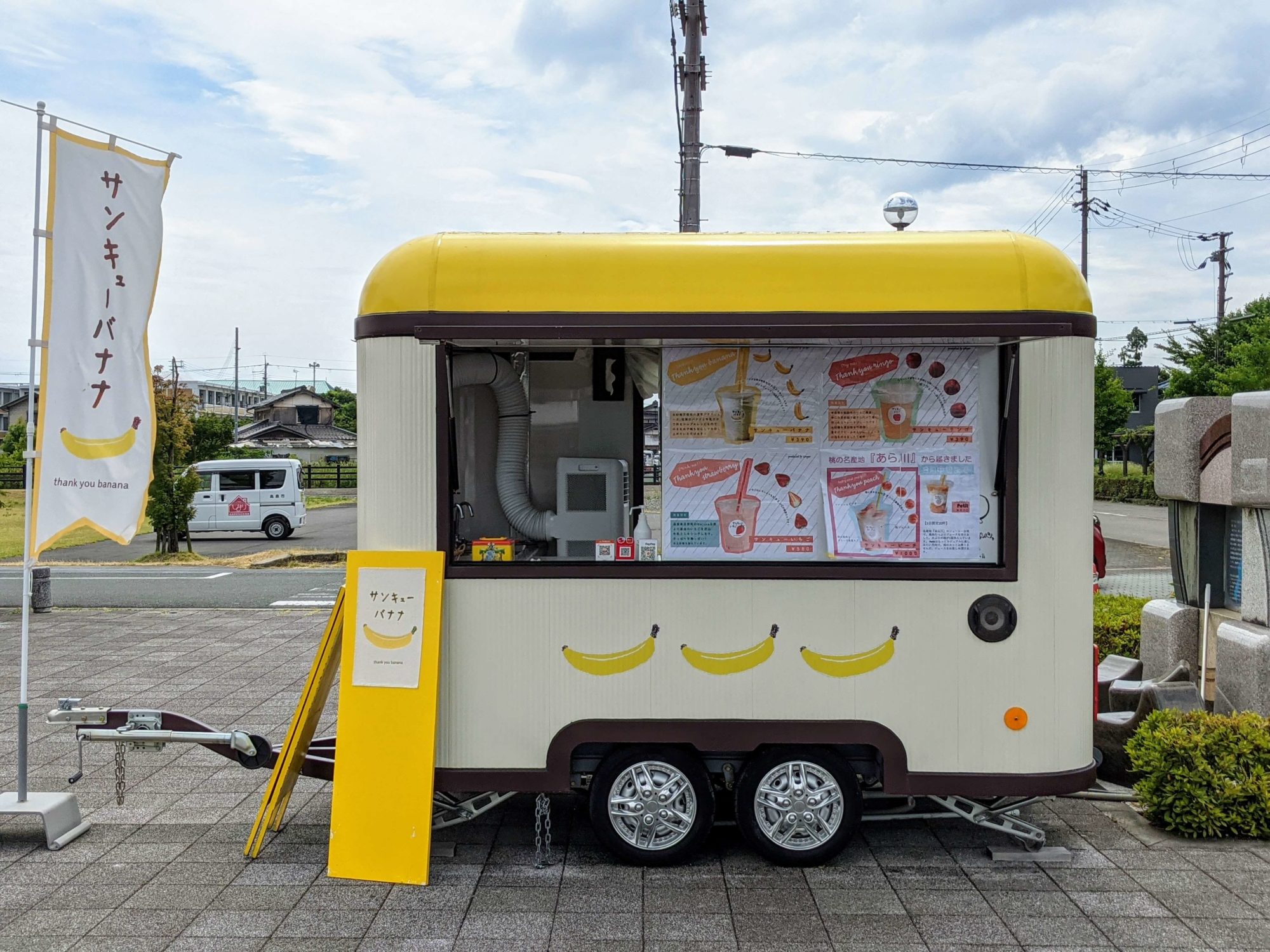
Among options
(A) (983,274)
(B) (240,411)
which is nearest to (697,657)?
(A) (983,274)

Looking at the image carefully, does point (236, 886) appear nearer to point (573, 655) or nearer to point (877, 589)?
point (573, 655)

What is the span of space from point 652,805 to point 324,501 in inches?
1430

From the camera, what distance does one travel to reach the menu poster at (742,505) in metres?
4.90

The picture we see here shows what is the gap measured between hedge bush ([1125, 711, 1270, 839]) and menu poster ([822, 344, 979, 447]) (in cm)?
196

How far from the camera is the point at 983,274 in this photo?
462cm

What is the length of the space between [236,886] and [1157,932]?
388cm

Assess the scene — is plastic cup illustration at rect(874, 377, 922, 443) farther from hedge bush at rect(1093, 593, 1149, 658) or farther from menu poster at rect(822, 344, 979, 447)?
hedge bush at rect(1093, 593, 1149, 658)

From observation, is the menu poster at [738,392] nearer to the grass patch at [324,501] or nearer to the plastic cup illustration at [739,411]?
the plastic cup illustration at [739,411]

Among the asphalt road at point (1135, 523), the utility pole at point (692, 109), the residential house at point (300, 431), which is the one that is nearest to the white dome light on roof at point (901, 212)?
the utility pole at point (692, 109)

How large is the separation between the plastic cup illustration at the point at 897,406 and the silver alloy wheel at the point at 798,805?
5.22ft

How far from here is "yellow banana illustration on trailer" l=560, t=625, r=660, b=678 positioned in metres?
4.70

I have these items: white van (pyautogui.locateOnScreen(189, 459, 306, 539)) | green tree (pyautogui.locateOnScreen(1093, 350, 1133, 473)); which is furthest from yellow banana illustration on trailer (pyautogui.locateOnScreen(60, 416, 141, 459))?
green tree (pyautogui.locateOnScreen(1093, 350, 1133, 473))

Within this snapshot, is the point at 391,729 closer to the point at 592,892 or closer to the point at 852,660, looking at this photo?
the point at 592,892

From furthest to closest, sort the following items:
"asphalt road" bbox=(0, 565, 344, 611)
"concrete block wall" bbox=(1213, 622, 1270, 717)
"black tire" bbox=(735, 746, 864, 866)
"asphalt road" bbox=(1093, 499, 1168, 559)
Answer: "asphalt road" bbox=(1093, 499, 1168, 559)
"asphalt road" bbox=(0, 565, 344, 611)
"concrete block wall" bbox=(1213, 622, 1270, 717)
"black tire" bbox=(735, 746, 864, 866)
